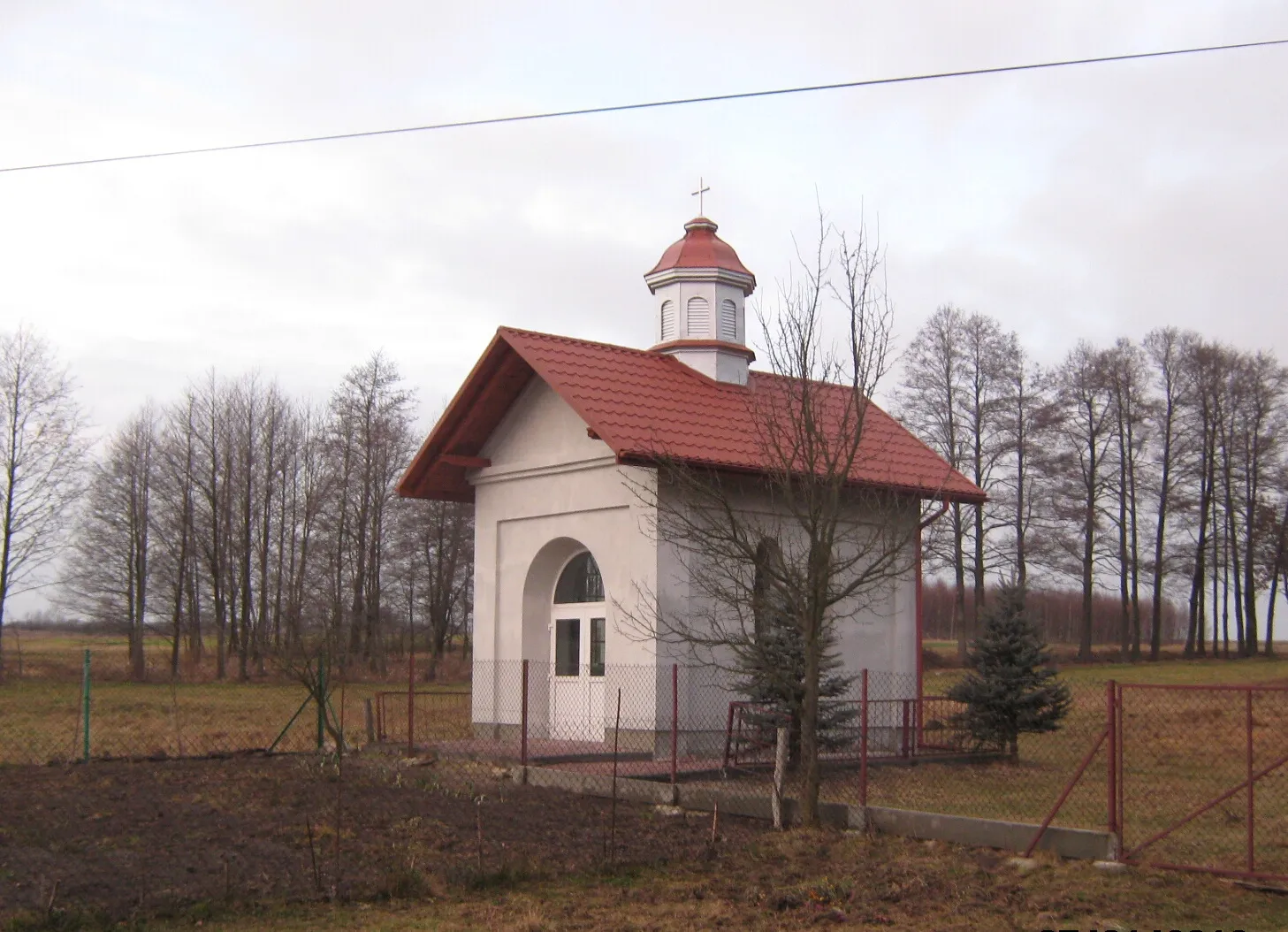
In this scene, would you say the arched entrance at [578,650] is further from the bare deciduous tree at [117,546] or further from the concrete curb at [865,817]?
the bare deciduous tree at [117,546]

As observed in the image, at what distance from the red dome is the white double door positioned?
18.6 feet

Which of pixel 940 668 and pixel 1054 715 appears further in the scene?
pixel 940 668

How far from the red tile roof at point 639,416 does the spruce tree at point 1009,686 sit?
2.04 metres

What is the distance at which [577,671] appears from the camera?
1870 cm

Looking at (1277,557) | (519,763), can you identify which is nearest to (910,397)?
(1277,557)

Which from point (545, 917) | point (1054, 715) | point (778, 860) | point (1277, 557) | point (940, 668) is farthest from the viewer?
point (1277, 557)

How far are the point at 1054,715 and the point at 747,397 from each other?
6.15 m

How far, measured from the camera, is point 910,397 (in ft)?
141

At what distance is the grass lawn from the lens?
8109mm

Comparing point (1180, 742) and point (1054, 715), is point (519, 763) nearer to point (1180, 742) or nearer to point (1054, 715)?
point (1054, 715)

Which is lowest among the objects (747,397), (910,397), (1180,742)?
(1180,742)

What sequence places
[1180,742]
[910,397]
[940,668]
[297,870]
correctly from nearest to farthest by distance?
[297,870]
[1180,742]
[940,668]
[910,397]

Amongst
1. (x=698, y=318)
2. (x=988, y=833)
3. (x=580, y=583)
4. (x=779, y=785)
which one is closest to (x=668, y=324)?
(x=698, y=318)

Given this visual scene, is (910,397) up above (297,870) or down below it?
above
